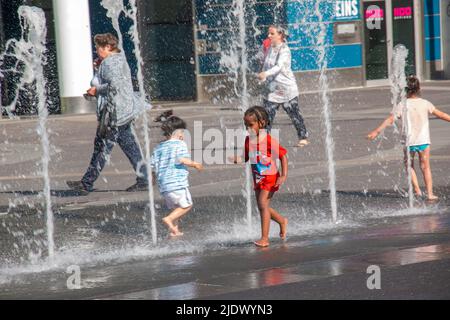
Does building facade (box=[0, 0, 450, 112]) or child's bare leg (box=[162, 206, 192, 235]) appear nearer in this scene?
child's bare leg (box=[162, 206, 192, 235])

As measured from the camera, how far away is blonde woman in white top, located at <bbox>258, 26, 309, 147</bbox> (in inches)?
644

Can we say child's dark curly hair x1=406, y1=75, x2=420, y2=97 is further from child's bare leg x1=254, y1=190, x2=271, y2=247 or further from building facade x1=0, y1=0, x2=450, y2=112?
building facade x1=0, y1=0, x2=450, y2=112

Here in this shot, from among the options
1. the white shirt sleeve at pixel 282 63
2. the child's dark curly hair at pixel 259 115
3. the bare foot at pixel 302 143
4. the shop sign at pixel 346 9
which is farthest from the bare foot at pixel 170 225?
the shop sign at pixel 346 9

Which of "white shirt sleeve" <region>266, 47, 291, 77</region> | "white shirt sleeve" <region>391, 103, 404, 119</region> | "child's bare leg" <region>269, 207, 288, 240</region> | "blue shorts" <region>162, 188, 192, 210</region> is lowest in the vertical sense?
"child's bare leg" <region>269, 207, 288, 240</region>

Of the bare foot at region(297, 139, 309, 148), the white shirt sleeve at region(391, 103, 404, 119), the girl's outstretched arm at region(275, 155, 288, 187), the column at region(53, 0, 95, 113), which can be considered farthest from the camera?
the column at region(53, 0, 95, 113)

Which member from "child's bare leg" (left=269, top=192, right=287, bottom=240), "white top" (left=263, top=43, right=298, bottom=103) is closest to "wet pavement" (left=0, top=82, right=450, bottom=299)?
"child's bare leg" (left=269, top=192, right=287, bottom=240)

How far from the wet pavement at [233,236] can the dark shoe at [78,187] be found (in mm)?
111

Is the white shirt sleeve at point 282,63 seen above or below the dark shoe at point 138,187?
above

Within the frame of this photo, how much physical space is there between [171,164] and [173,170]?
6 cm

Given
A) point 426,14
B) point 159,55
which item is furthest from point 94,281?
point 426,14

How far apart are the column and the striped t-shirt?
12.5 meters

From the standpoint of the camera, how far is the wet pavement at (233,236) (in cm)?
763

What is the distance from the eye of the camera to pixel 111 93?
1286 centimetres

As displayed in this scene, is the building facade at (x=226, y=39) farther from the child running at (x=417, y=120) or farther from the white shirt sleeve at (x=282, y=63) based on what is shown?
the child running at (x=417, y=120)
